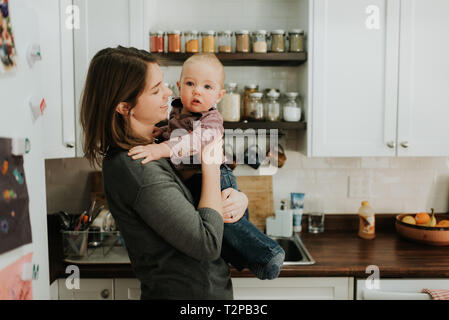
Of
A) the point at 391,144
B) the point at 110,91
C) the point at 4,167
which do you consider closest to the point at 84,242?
the point at 4,167

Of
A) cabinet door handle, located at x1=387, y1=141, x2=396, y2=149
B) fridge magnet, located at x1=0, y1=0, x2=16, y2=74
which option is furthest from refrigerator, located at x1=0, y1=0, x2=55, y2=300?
cabinet door handle, located at x1=387, y1=141, x2=396, y2=149

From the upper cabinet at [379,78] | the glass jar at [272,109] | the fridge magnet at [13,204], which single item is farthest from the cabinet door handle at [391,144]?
the fridge magnet at [13,204]

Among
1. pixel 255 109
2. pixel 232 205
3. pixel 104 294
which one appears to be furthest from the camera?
pixel 255 109

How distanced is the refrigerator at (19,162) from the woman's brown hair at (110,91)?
0.59 ft

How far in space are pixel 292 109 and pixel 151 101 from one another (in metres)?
1.18

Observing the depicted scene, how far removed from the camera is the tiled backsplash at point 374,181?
2.31 metres

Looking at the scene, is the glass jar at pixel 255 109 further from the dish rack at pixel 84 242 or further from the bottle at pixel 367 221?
the dish rack at pixel 84 242

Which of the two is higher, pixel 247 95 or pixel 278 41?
pixel 278 41

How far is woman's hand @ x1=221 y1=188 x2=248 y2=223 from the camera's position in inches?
43.7

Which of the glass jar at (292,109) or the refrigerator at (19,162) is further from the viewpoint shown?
the glass jar at (292,109)

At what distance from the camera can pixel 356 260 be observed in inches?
69.9

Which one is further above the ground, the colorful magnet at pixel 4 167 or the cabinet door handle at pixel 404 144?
the colorful magnet at pixel 4 167

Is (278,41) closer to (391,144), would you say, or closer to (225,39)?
(225,39)

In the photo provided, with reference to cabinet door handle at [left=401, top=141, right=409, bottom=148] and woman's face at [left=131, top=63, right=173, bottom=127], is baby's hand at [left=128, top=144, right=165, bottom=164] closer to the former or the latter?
woman's face at [left=131, top=63, right=173, bottom=127]
